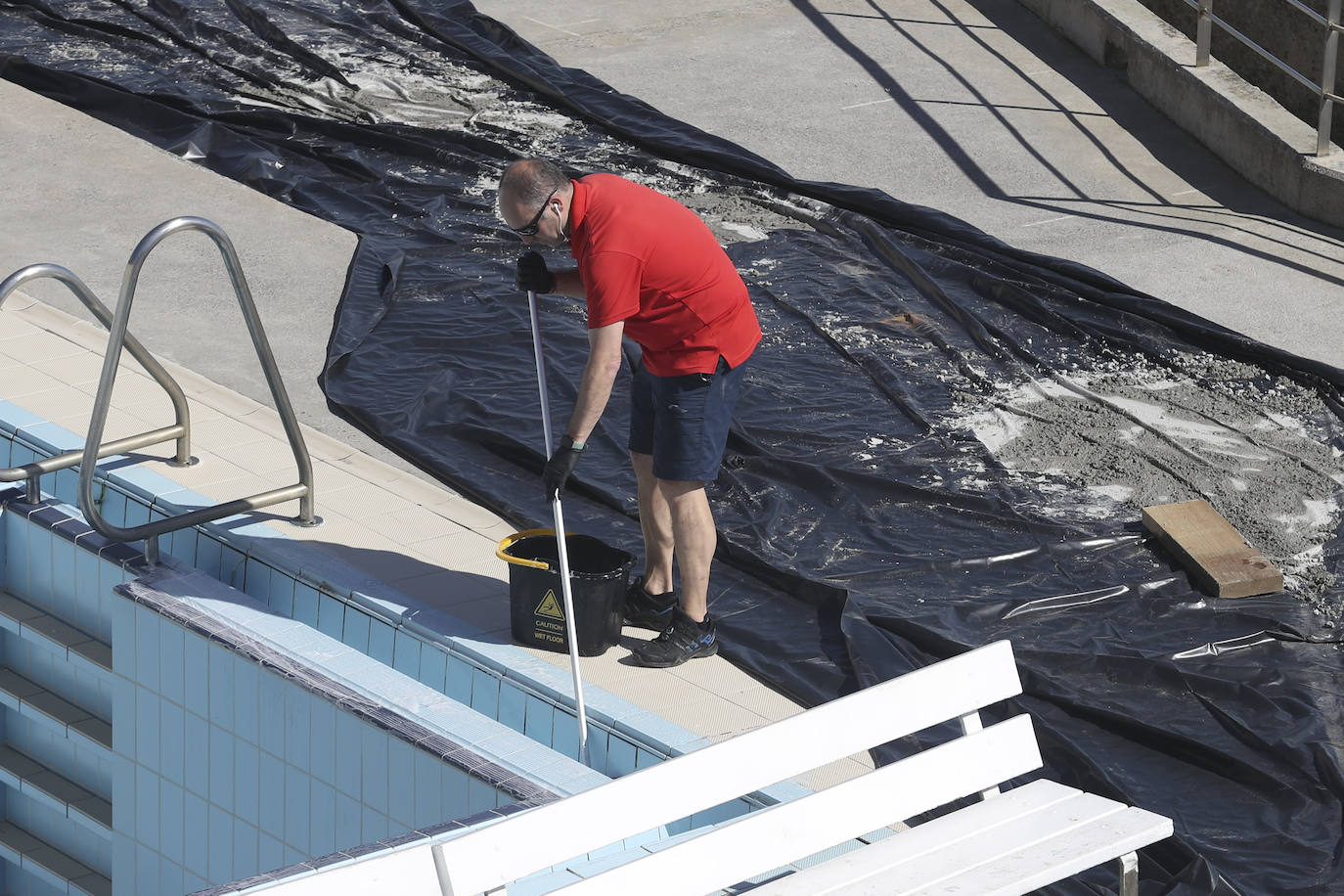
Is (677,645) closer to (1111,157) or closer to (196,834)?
(196,834)

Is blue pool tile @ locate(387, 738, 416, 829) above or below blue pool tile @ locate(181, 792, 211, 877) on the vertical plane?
above

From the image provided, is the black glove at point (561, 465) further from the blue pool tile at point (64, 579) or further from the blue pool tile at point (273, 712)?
the blue pool tile at point (64, 579)

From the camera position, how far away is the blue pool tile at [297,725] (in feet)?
13.6

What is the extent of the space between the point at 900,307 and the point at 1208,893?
371cm

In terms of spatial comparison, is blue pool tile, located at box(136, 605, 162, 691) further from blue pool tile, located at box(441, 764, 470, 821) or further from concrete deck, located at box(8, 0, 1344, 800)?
blue pool tile, located at box(441, 764, 470, 821)

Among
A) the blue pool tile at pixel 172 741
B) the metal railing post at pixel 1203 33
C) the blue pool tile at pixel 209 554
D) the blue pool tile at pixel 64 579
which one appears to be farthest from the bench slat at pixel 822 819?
the metal railing post at pixel 1203 33

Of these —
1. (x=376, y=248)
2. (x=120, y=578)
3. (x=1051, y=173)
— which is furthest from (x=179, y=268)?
(x=1051, y=173)

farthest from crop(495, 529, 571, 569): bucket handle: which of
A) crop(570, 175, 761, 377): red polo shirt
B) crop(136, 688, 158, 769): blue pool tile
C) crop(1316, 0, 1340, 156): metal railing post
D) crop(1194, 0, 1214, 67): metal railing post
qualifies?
crop(1194, 0, 1214, 67): metal railing post

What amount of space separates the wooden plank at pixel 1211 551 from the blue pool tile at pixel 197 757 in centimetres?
298

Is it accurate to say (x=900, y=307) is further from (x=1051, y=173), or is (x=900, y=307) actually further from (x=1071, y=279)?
(x=1051, y=173)

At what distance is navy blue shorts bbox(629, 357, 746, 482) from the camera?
14.6 ft

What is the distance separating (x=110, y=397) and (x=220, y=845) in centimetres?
133

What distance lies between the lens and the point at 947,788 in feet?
10.7

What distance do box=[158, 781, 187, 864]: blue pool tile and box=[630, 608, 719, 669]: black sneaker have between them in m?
1.35
